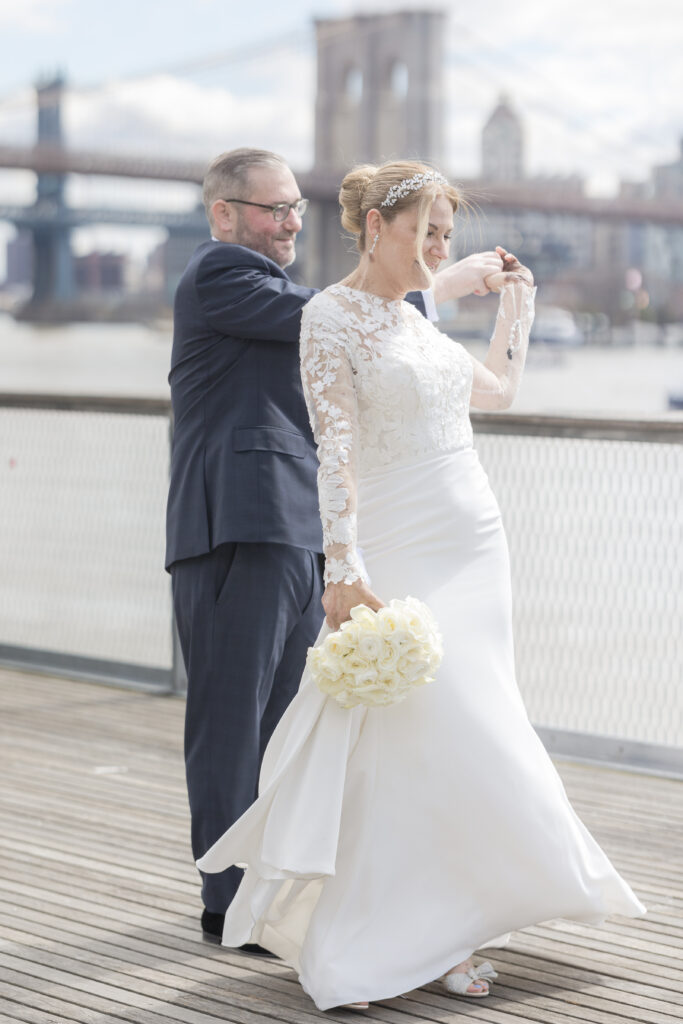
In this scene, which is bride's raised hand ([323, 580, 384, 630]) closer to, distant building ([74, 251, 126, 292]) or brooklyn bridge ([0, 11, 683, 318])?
brooklyn bridge ([0, 11, 683, 318])

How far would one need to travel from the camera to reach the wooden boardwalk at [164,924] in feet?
6.36

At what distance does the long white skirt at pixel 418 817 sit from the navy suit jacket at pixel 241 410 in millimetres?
235

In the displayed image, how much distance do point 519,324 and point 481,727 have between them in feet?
2.17

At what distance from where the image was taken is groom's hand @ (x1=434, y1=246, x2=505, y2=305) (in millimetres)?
2205

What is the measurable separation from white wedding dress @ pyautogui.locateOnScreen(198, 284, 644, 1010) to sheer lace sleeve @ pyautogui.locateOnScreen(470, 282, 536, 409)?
0.22 m

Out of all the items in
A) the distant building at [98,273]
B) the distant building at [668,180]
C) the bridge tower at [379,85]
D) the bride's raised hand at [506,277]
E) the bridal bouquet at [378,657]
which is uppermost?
the bridge tower at [379,85]

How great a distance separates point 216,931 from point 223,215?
3.74 ft

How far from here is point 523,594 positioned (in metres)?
3.74

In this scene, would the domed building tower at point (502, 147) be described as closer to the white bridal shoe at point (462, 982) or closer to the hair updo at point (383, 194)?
the hair updo at point (383, 194)

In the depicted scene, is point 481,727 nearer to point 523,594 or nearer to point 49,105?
point 523,594

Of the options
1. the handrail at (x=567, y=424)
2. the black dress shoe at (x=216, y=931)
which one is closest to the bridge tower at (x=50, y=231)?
the handrail at (x=567, y=424)

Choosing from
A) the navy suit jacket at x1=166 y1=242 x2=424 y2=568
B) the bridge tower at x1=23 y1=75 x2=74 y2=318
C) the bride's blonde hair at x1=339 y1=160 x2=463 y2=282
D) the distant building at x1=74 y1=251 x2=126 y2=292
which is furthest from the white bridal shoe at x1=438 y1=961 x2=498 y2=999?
the distant building at x1=74 y1=251 x2=126 y2=292

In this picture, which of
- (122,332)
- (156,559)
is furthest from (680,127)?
(156,559)

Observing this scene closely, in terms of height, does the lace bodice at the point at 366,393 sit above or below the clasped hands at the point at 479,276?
below
